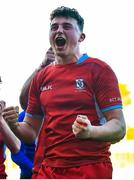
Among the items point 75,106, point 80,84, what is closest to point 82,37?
point 80,84

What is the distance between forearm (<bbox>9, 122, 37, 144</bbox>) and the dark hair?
866mm

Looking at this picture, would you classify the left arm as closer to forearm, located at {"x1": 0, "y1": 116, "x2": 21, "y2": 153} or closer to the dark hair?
the dark hair

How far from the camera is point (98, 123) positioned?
3.13 meters

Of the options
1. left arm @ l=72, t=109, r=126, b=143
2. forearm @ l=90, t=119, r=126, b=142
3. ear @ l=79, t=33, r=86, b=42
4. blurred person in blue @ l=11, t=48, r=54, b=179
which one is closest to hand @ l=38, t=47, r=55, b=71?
blurred person in blue @ l=11, t=48, r=54, b=179

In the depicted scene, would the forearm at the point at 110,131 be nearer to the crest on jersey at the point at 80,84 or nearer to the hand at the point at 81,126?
the hand at the point at 81,126

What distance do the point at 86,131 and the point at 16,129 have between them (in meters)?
0.90

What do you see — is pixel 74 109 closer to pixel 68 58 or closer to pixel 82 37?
pixel 68 58

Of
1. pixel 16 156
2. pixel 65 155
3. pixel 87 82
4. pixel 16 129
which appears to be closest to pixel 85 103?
pixel 87 82

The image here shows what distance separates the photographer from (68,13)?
3.46 m

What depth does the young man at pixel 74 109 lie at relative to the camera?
122 inches

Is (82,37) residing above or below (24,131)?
above

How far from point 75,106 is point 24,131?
1.84ft

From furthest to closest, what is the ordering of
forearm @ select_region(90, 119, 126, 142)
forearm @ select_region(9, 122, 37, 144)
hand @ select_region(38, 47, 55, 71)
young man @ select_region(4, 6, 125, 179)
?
1. hand @ select_region(38, 47, 55, 71)
2. forearm @ select_region(9, 122, 37, 144)
3. young man @ select_region(4, 6, 125, 179)
4. forearm @ select_region(90, 119, 126, 142)

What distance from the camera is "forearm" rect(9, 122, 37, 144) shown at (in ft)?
11.3
